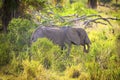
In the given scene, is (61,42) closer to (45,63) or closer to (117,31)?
(45,63)

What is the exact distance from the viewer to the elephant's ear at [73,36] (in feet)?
21.2

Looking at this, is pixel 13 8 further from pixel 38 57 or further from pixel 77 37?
pixel 38 57

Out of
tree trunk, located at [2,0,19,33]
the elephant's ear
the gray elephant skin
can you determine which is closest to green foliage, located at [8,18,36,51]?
the gray elephant skin

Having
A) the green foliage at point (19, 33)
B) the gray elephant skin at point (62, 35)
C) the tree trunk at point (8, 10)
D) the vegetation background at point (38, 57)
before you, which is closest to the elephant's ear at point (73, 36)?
the gray elephant skin at point (62, 35)

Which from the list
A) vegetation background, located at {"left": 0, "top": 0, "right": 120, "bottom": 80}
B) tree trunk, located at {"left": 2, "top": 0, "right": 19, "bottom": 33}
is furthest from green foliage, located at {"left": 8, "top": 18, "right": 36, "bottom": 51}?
tree trunk, located at {"left": 2, "top": 0, "right": 19, "bottom": 33}

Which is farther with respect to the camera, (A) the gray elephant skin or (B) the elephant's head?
(B) the elephant's head

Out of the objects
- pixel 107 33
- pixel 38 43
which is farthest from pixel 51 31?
pixel 107 33

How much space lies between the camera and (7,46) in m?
5.72

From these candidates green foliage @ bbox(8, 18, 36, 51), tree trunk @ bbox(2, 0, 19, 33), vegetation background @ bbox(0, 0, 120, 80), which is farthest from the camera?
tree trunk @ bbox(2, 0, 19, 33)

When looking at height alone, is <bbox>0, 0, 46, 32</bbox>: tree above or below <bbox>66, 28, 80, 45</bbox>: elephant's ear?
above

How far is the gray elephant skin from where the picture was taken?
6.10 meters

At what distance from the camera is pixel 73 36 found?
21.4 feet

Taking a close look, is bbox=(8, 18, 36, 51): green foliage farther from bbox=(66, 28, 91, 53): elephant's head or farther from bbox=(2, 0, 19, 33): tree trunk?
bbox=(66, 28, 91, 53): elephant's head

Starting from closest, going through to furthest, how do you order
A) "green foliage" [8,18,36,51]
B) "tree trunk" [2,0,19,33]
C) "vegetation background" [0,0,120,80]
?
1. "vegetation background" [0,0,120,80]
2. "green foliage" [8,18,36,51]
3. "tree trunk" [2,0,19,33]
